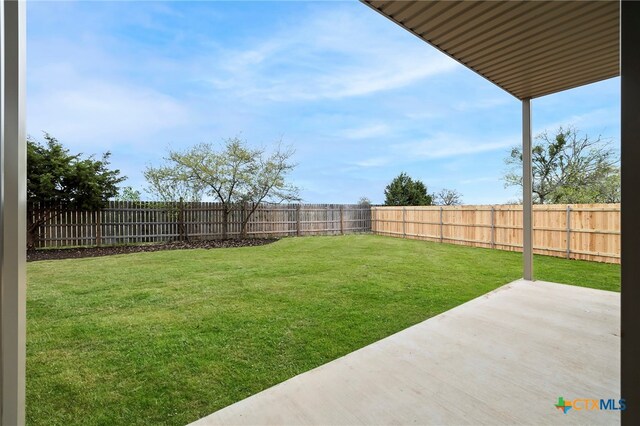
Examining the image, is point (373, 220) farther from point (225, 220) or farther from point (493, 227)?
point (225, 220)

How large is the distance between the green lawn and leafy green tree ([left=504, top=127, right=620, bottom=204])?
5925 mm

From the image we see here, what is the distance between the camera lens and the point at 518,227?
7.74 meters

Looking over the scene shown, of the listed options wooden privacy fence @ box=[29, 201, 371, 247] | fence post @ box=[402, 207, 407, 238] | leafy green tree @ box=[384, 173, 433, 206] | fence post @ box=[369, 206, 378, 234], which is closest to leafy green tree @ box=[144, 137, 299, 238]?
wooden privacy fence @ box=[29, 201, 371, 247]

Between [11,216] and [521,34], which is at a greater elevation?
→ [521,34]

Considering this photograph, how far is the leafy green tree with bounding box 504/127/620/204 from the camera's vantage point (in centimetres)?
992

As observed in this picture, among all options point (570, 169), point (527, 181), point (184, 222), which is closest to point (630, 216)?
point (527, 181)

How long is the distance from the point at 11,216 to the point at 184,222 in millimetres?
9361

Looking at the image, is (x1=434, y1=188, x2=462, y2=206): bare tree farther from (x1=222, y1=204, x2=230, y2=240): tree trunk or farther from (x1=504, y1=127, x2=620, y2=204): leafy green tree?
(x1=222, y1=204, x2=230, y2=240): tree trunk

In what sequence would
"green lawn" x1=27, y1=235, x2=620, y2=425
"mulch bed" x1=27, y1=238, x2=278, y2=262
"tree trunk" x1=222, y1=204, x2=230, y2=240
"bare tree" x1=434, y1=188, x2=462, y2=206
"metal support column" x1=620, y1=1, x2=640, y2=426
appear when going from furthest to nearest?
"bare tree" x1=434, y1=188, x2=462, y2=206
"tree trunk" x1=222, y1=204, x2=230, y2=240
"mulch bed" x1=27, y1=238, x2=278, y2=262
"green lawn" x1=27, y1=235, x2=620, y2=425
"metal support column" x1=620, y1=1, x2=640, y2=426

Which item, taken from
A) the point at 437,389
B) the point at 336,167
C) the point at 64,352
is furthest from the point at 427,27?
the point at 336,167

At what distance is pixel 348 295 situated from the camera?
12.8 ft

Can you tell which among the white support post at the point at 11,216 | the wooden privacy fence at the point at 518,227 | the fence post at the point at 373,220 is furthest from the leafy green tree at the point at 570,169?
the white support post at the point at 11,216

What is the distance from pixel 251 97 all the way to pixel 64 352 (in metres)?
9.84

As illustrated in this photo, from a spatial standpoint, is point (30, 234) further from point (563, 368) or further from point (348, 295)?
point (563, 368)
